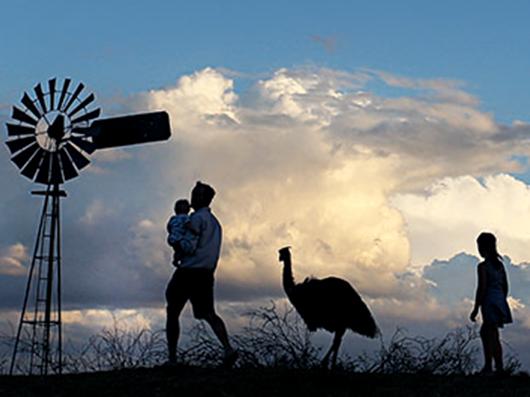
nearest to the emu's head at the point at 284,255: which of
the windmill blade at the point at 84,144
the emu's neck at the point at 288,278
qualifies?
the emu's neck at the point at 288,278

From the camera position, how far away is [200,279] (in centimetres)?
1133

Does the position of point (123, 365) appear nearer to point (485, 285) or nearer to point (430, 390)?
point (430, 390)

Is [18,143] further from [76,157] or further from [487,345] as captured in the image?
[487,345]

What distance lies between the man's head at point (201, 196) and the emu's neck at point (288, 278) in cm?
134

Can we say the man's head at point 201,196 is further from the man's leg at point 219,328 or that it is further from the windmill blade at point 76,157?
the windmill blade at point 76,157

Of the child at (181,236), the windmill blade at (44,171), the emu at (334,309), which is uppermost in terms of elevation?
the windmill blade at (44,171)

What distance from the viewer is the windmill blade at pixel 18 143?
18.2 metres

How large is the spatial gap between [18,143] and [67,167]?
3.45ft

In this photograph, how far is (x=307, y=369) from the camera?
11.5 m

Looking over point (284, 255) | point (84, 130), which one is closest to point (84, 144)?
point (84, 130)

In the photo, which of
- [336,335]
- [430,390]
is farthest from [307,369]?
[430,390]

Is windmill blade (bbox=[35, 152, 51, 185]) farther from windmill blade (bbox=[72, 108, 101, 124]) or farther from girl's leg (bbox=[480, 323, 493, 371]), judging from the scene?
girl's leg (bbox=[480, 323, 493, 371])

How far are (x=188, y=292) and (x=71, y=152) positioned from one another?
752cm

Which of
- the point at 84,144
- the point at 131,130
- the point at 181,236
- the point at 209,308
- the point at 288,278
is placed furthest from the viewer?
the point at 84,144
